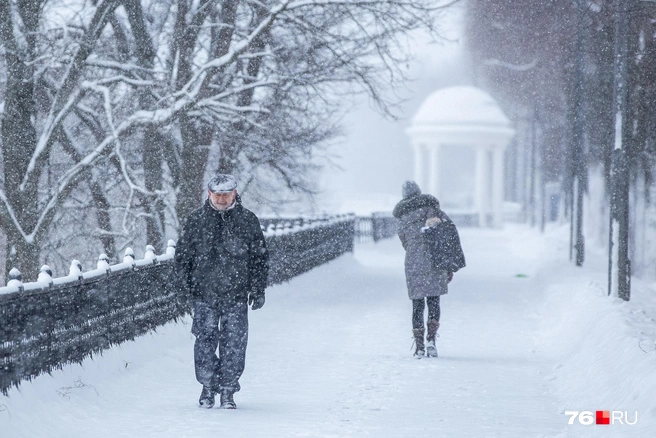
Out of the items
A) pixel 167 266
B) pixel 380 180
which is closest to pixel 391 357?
pixel 167 266

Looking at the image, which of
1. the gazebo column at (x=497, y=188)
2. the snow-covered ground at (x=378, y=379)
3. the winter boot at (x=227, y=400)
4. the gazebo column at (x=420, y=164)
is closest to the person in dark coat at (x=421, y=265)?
the snow-covered ground at (x=378, y=379)

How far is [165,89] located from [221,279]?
8993 millimetres

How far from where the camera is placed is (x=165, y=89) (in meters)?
15.7

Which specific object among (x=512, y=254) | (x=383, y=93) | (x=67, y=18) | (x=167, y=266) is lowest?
(x=512, y=254)

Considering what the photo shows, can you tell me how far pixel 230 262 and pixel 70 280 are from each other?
4.43 feet

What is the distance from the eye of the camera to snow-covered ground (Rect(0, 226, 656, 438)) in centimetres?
663

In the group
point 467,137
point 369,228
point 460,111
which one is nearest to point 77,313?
point 369,228

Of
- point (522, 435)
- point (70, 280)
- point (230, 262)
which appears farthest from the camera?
point (70, 280)

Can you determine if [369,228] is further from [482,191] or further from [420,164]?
[482,191]

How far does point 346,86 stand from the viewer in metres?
17.2

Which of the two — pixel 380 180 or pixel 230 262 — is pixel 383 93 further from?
pixel 380 180

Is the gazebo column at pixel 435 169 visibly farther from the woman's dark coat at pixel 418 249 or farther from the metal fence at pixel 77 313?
the metal fence at pixel 77 313

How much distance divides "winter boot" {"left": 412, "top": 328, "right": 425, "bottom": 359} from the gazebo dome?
44983 mm

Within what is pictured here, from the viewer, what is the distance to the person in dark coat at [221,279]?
7.23 meters
